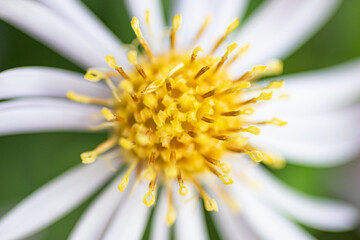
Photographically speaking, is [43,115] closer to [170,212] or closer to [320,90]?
[170,212]

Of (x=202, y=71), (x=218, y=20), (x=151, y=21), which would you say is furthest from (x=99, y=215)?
(x=218, y=20)

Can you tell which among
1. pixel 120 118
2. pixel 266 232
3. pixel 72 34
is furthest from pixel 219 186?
pixel 72 34

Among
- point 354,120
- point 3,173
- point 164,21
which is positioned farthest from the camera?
point 354,120

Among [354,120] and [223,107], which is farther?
[354,120]

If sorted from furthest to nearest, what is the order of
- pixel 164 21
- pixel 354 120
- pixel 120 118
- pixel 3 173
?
pixel 354 120, pixel 164 21, pixel 3 173, pixel 120 118

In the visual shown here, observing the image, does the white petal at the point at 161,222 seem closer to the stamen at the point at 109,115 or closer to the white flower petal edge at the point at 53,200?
the white flower petal edge at the point at 53,200

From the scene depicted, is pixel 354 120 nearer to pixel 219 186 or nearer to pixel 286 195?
pixel 286 195

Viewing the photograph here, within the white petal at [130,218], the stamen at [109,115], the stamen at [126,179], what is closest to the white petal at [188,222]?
the white petal at [130,218]
